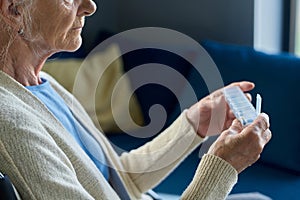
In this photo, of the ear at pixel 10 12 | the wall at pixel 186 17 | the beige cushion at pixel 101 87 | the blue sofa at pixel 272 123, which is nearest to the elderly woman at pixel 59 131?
the ear at pixel 10 12

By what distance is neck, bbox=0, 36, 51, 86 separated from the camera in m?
1.09

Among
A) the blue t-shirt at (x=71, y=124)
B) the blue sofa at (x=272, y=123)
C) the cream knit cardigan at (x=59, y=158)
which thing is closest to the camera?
the cream knit cardigan at (x=59, y=158)

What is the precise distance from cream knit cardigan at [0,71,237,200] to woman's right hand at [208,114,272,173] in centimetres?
2

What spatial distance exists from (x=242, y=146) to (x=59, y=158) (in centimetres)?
33

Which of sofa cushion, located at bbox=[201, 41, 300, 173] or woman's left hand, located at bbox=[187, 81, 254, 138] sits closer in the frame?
woman's left hand, located at bbox=[187, 81, 254, 138]

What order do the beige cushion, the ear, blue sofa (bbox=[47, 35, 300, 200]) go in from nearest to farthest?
the ear, blue sofa (bbox=[47, 35, 300, 200]), the beige cushion

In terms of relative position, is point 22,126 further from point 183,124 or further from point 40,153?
point 183,124

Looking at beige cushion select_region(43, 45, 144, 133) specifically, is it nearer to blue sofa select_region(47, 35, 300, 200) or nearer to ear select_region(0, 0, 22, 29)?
blue sofa select_region(47, 35, 300, 200)

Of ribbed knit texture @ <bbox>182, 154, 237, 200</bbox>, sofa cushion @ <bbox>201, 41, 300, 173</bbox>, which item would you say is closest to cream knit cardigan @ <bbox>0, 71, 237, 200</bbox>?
ribbed knit texture @ <bbox>182, 154, 237, 200</bbox>

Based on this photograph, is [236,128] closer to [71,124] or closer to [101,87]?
[71,124]

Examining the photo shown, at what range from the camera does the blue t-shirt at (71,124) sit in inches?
47.6

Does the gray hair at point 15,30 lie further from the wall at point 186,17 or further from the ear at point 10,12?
the wall at point 186,17

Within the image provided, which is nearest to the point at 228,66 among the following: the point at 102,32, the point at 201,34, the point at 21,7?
the point at 201,34

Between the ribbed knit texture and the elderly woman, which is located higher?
the elderly woman
